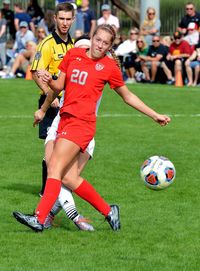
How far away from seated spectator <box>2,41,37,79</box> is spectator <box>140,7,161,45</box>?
3400mm

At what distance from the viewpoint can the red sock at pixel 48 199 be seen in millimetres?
8344

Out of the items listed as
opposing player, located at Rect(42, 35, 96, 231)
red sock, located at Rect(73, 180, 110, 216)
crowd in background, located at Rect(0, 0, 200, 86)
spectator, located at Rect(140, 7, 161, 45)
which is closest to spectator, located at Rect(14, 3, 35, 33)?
crowd in background, located at Rect(0, 0, 200, 86)

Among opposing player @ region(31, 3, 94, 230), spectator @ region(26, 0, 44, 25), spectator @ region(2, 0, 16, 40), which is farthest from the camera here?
spectator @ region(26, 0, 44, 25)

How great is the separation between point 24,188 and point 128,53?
1772cm

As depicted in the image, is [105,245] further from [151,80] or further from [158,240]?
[151,80]

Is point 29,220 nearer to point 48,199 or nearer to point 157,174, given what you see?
point 48,199

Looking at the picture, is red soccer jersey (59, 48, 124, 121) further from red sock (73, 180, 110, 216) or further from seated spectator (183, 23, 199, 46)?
seated spectator (183, 23, 199, 46)

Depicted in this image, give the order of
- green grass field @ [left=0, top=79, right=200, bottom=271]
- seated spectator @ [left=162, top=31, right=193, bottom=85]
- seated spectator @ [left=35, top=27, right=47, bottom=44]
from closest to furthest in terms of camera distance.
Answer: green grass field @ [left=0, top=79, right=200, bottom=271] → seated spectator @ [left=162, top=31, right=193, bottom=85] → seated spectator @ [left=35, top=27, right=47, bottom=44]

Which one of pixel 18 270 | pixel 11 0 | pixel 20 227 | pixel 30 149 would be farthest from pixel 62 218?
pixel 11 0

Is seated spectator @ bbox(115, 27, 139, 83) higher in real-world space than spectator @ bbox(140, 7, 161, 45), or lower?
lower

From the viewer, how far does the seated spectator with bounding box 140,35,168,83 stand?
2731 cm

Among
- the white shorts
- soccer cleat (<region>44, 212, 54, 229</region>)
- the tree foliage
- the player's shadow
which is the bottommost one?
the tree foliage

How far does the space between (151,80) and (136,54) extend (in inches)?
36.5

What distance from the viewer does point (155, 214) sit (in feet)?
31.7
